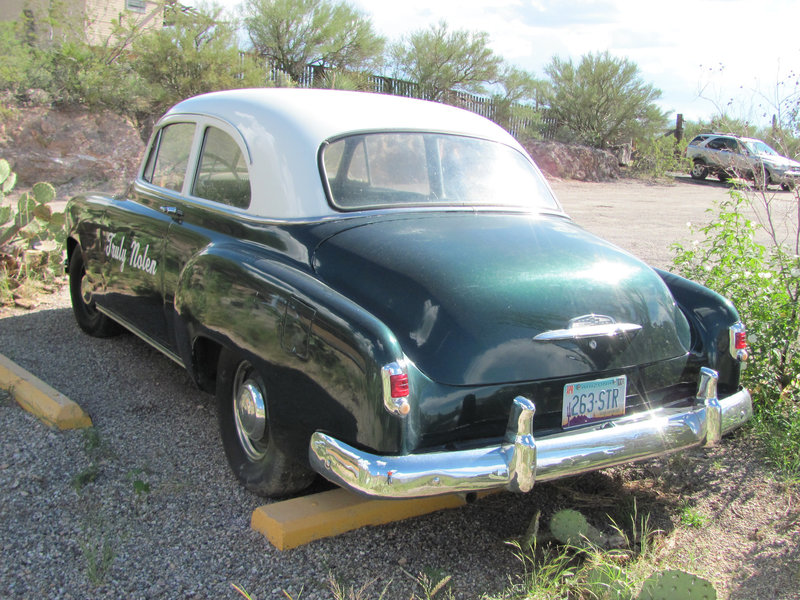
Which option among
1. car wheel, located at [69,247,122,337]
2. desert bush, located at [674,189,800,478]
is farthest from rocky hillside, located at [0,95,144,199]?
desert bush, located at [674,189,800,478]

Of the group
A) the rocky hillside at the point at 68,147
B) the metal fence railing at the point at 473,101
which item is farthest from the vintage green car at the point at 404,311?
the metal fence railing at the point at 473,101

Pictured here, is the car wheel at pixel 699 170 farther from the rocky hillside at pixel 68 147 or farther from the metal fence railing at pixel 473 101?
the rocky hillside at pixel 68 147

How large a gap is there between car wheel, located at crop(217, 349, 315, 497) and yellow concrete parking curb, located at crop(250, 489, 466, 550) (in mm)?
109

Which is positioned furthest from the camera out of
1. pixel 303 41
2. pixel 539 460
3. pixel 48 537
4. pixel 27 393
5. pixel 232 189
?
pixel 303 41

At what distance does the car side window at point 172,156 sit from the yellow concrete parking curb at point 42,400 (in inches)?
52.2

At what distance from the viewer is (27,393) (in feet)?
13.5

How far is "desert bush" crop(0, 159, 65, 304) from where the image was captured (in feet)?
21.1

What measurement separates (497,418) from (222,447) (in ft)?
5.51

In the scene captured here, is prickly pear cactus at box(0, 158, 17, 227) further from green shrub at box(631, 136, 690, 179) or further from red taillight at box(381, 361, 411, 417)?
green shrub at box(631, 136, 690, 179)

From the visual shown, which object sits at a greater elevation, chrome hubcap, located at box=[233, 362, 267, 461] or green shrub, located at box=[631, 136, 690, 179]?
green shrub, located at box=[631, 136, 690, 179]

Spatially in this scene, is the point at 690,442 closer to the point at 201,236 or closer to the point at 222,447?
the point at 222,447

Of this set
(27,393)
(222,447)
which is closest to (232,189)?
(222,447)

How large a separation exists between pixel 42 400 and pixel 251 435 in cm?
144

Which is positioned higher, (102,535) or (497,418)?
(497,418)
